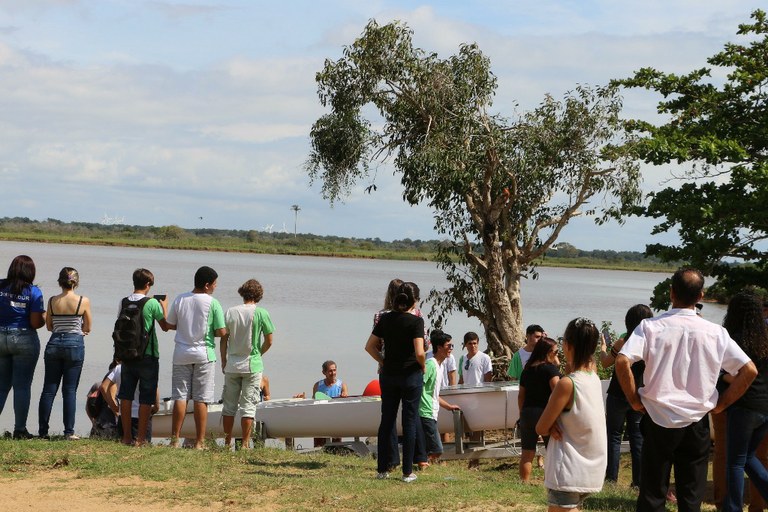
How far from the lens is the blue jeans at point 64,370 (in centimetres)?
949

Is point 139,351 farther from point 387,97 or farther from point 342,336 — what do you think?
point 342,336

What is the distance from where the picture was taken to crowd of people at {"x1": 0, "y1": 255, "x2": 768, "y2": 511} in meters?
5.23

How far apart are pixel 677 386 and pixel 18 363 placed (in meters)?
6.40

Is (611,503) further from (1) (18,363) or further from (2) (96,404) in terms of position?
(1) (18,363)

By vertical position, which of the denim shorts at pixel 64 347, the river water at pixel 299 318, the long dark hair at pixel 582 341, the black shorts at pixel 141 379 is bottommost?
the river water at pixel 299 318

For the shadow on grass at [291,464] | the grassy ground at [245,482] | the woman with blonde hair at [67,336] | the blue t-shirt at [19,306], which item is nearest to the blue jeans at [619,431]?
the grassy ground at [245,482]

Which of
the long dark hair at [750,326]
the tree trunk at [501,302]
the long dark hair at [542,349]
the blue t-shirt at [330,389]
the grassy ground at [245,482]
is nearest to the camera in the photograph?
the long dark hair at [750,326]

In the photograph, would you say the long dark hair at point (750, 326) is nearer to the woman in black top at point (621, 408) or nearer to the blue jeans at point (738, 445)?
the blue jeans at point (738, 445)

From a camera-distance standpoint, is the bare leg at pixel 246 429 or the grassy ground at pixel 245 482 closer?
the grassy ground at pixel 245 482

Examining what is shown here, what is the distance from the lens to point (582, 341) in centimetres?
520

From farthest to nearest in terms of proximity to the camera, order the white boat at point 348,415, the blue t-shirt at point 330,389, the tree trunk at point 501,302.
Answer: the tree trunk at point 501,302 → the blue t-shirt at point 330,389 → the white boat at point 348,415

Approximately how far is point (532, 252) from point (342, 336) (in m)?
13.9

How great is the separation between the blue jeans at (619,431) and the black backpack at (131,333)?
4.23 metres

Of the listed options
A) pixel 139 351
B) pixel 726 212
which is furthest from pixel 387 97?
pixel 139 351
